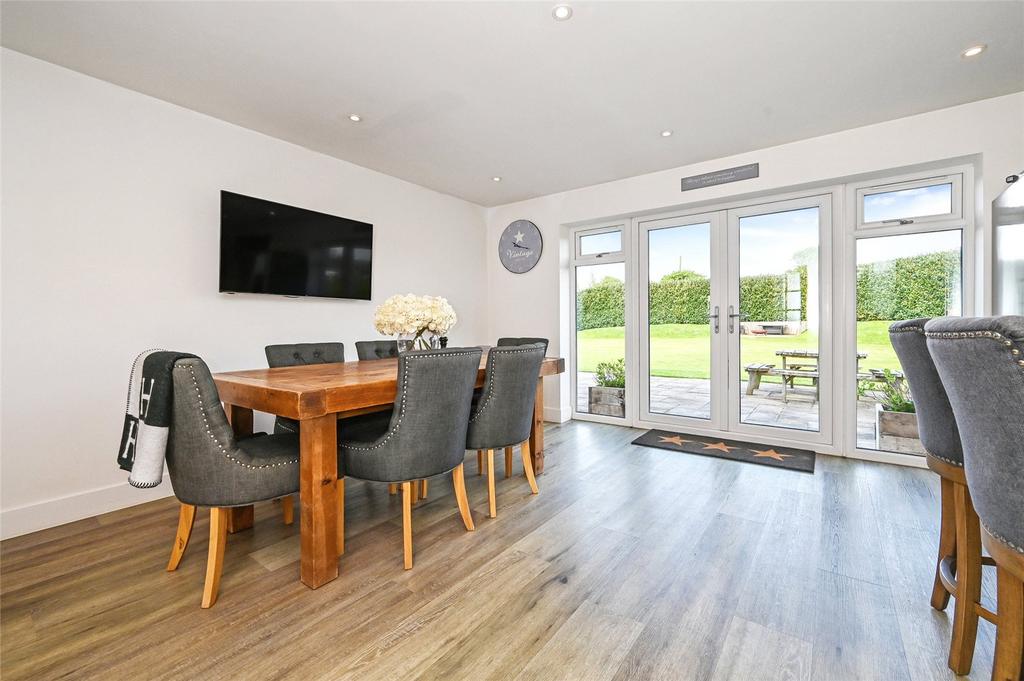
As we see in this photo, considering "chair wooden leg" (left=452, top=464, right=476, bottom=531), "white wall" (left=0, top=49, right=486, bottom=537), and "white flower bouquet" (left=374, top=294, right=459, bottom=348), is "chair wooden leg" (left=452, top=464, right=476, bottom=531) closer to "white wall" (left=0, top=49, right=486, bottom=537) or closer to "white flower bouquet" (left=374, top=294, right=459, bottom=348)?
"white flower bouquet" (left=374, top=294, right=459, bottom=348)

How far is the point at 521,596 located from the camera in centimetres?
168

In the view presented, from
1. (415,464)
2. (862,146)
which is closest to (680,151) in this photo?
(862,146)

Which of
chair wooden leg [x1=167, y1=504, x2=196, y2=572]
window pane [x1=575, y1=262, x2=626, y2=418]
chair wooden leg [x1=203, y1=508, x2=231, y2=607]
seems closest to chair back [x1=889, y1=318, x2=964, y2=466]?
chair wooden leg [x1=203, y1=508, x2=231, y2=607]

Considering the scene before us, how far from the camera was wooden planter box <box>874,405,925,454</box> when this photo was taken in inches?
127

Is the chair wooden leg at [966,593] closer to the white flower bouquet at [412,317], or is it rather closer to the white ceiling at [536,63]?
the white ceiling at [536,63]

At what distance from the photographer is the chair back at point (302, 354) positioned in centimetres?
276

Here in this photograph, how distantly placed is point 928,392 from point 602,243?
3581 millimetres

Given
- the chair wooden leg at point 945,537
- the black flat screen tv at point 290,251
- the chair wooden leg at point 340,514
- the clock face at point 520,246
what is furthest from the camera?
the clock face at point 520,246

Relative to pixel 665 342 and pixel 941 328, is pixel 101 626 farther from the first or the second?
pixel 665 342

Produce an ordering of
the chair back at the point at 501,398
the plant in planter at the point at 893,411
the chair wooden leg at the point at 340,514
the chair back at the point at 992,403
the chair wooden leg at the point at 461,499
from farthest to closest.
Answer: the plant in planter at the point at 893,411, the chair back at the point at 501,398, the chair wooden leg at the point at 461,499, the chair wooden leg at the point at 340,514, the chair back at the point at 992,403

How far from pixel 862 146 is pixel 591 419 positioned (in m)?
3.32

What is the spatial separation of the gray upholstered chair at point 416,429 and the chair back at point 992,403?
1.52 meters

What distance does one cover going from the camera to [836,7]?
1.97 meters

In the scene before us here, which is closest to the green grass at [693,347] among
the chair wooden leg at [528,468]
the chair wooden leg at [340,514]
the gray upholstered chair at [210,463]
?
the chair wooden leg at [528,468]
